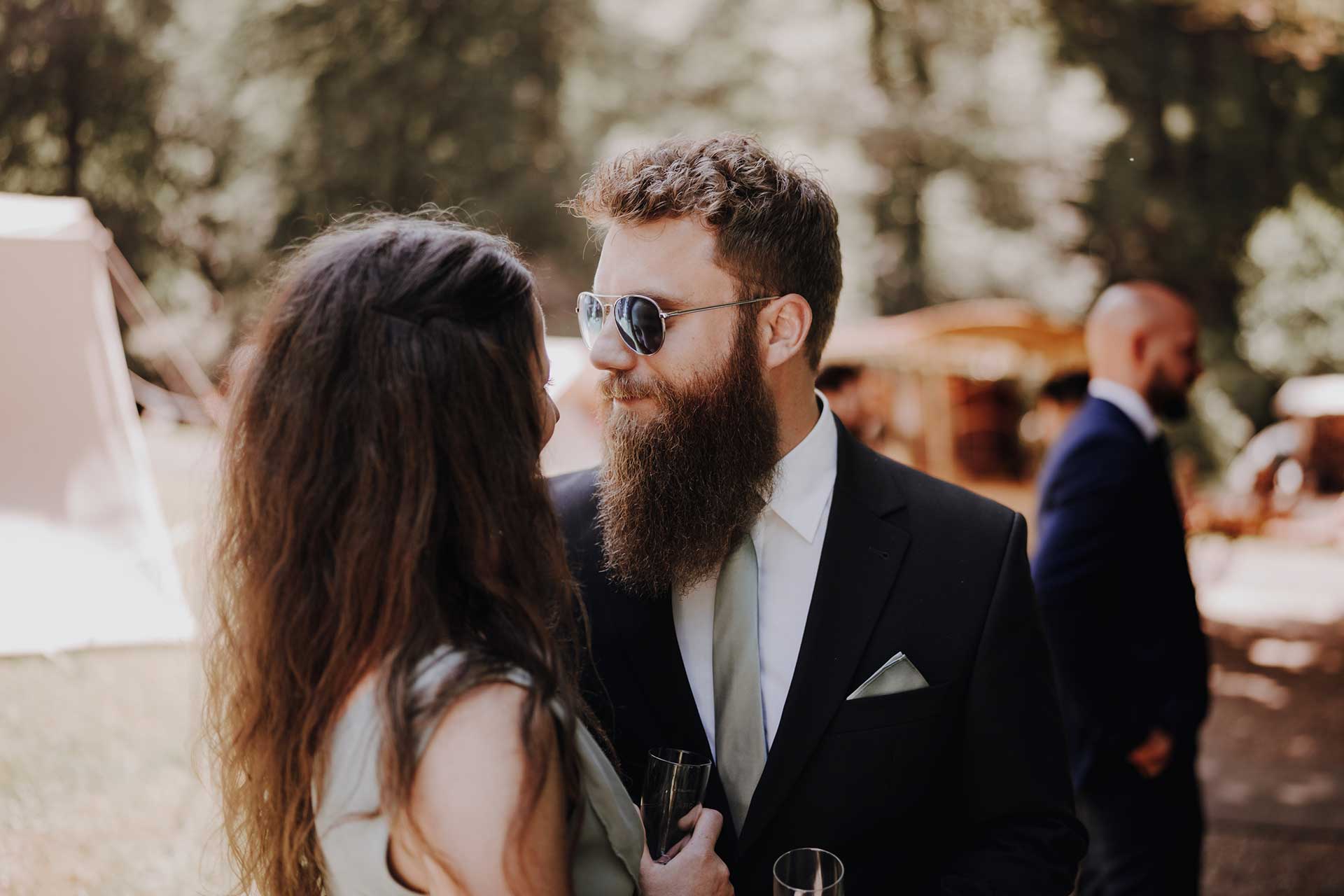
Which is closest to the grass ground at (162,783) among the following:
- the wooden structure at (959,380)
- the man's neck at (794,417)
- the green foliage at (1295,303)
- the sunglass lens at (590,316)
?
the sunglass lens at (590,316)

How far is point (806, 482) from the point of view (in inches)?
93.7

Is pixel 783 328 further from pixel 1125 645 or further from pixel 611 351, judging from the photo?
pixel 1125 645

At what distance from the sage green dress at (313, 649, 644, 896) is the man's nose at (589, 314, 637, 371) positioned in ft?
3.01

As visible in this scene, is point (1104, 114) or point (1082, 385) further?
point (1104, 114)

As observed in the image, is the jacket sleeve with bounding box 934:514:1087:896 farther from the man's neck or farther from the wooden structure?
the wooden structure

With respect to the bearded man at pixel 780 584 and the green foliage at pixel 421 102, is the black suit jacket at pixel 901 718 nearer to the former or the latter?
the bearded man at pixel 780 584

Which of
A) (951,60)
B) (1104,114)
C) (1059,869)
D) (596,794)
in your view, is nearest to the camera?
(596,794)

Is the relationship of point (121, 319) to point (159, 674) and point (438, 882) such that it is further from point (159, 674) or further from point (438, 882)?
point (438, 882)

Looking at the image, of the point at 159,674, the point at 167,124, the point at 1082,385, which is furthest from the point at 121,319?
the point at 1082,385

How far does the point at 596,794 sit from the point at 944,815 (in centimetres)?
97

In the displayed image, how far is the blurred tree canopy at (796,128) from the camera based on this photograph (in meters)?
10.7

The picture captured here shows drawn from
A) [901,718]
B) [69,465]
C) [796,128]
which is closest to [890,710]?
[901,718]

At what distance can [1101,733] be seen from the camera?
374 centimetres

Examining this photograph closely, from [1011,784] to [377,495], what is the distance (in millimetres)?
1447
